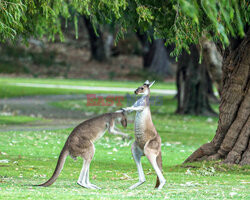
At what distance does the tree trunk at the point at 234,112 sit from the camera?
1117cm

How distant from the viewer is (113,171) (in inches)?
425

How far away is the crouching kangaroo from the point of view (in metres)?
7.88

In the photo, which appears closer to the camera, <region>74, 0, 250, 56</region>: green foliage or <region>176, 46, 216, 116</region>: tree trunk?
<region>74, 0, 250, 56</region>: green foliage

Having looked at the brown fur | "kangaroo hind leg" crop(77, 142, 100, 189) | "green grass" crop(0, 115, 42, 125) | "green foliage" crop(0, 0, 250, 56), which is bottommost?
"green grass" crop(0, 115, 42, 125)

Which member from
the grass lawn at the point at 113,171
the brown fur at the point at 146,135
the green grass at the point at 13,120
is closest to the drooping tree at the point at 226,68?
the grass lawn at the point at 113,171

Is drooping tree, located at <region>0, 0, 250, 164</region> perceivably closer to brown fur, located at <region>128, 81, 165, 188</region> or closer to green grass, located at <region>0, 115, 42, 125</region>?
brown fur, located at <region>128, 81, 165, 188</region>

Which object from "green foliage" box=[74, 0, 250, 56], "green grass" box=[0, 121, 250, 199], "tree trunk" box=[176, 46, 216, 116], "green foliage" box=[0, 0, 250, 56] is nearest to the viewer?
"green grass" box=[0, 121, 250, 199]

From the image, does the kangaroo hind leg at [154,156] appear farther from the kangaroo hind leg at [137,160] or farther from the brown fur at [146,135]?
the kangaroo hind leg at [137,160]

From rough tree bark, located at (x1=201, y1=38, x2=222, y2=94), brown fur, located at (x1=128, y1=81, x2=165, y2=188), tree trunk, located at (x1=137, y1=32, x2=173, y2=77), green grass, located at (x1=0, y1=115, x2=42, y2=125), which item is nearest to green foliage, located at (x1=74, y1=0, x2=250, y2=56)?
brown fur, located at (x1=128, y1=81, x2=165, y2=188)

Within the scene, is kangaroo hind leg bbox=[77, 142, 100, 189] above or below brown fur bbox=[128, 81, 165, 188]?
below

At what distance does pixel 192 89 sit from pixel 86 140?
17.1 meters

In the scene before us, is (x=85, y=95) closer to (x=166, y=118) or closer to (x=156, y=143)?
(x=166, y=118)

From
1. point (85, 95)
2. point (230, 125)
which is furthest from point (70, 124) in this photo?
point (85, 95)

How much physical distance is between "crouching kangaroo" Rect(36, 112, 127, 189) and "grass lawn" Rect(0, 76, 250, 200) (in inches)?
7.8
